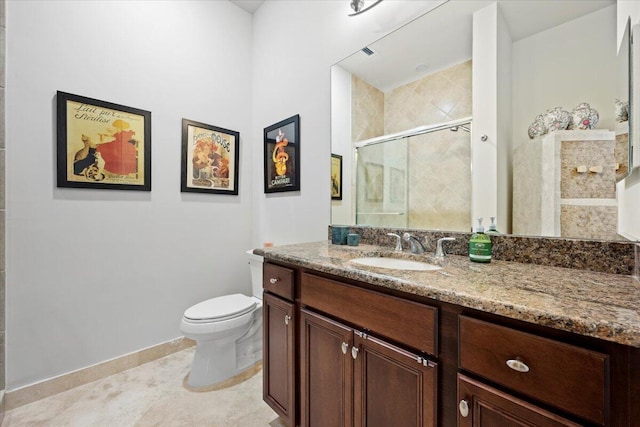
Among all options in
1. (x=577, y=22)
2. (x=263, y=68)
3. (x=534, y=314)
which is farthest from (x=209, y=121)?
(x=534, y=314)

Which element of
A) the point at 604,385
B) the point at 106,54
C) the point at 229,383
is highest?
the point at 106,54

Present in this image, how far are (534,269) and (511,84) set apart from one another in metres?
0.76

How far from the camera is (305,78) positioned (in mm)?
2074

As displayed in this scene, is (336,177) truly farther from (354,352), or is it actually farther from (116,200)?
(116,200)

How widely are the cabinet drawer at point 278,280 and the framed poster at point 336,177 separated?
72 centimetres

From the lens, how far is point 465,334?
69 centimetres

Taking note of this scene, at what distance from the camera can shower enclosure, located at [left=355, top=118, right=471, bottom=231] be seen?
129 cm

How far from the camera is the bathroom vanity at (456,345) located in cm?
53

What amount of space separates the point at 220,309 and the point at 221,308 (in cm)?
2

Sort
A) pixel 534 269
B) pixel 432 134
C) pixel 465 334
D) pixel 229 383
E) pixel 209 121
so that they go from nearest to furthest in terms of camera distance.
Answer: pixel 465 334
pixel 534 269
pixel 432 134
pixel 229 383
pixel 209 121

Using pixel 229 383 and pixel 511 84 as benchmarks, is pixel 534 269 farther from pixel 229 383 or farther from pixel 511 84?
pixel 229 383

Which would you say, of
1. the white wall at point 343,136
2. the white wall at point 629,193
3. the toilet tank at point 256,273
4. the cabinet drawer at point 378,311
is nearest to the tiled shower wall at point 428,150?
the white wall at point 343,136

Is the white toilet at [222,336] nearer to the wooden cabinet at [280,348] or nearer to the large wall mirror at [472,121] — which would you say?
the wooden cabinet at [280,348]

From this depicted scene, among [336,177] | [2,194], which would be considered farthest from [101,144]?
[336,177]
